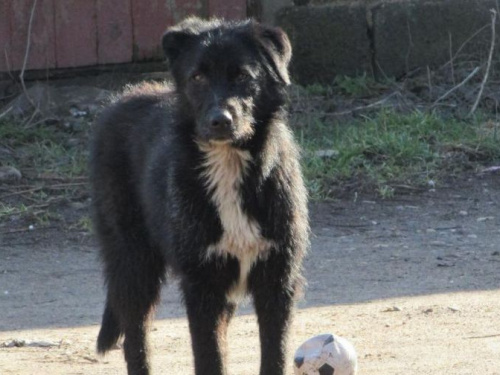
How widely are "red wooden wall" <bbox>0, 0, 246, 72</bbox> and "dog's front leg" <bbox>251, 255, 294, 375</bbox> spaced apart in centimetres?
524

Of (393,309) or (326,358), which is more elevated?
(326,358)

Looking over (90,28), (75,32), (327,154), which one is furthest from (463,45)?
(75,32)

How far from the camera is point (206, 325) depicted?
439cm

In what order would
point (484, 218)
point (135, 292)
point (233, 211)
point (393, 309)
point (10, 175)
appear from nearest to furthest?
point (233, 211), point (135, 292), point (393, 309), point (484, 218), point (10, 175)

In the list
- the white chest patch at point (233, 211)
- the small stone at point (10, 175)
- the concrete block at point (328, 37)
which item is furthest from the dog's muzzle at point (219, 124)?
the concrete block at point (328, 37)

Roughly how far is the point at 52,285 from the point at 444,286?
7.19 feet

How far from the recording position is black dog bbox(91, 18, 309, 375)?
4418mm

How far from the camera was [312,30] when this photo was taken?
9297 mm

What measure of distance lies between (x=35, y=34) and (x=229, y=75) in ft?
16.8

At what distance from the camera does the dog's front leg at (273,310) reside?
4.46m

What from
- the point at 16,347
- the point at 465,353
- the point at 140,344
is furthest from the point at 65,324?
the point at 465,353

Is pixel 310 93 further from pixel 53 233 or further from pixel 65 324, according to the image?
pixel 65 324

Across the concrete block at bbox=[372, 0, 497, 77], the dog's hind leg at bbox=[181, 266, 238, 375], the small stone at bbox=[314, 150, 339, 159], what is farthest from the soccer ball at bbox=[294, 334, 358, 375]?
the concrete block at bbox=[372, 0, 497, 77]

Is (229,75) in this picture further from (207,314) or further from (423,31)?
(423,31)
